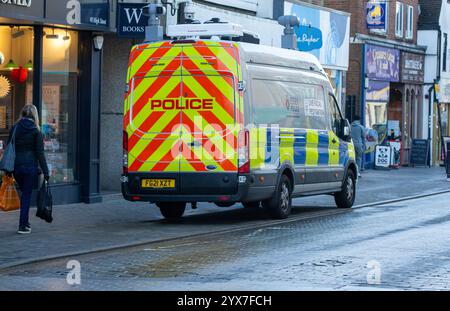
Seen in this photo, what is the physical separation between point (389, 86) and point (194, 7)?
61.9 feet

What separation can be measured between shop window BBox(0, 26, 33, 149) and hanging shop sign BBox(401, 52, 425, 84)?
2598 centimetres

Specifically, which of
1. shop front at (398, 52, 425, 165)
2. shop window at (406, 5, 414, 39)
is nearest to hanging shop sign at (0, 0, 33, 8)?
shop front at (398, 52, 425, 165)

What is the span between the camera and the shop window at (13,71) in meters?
19.8

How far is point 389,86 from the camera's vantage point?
141 ft

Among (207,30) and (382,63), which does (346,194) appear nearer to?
(207,30)

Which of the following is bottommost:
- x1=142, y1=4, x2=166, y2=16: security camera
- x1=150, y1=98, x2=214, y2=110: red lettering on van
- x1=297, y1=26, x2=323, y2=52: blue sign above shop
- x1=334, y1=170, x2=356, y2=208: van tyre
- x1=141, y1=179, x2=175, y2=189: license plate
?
x1=334, y1=170, x2=356, y2=208: van tyre

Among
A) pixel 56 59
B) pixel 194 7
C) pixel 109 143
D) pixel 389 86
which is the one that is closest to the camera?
pixel 56 59

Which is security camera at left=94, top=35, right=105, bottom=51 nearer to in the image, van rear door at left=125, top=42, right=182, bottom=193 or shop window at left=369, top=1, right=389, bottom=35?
van rear door at left=125, top=42, right=182, bottom=193

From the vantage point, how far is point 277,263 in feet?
41.5

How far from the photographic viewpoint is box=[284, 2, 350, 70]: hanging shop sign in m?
32.0

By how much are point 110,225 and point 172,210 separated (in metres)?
1.73

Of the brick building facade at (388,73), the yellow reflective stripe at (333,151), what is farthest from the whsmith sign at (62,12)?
the brick building facade at (388,73)
